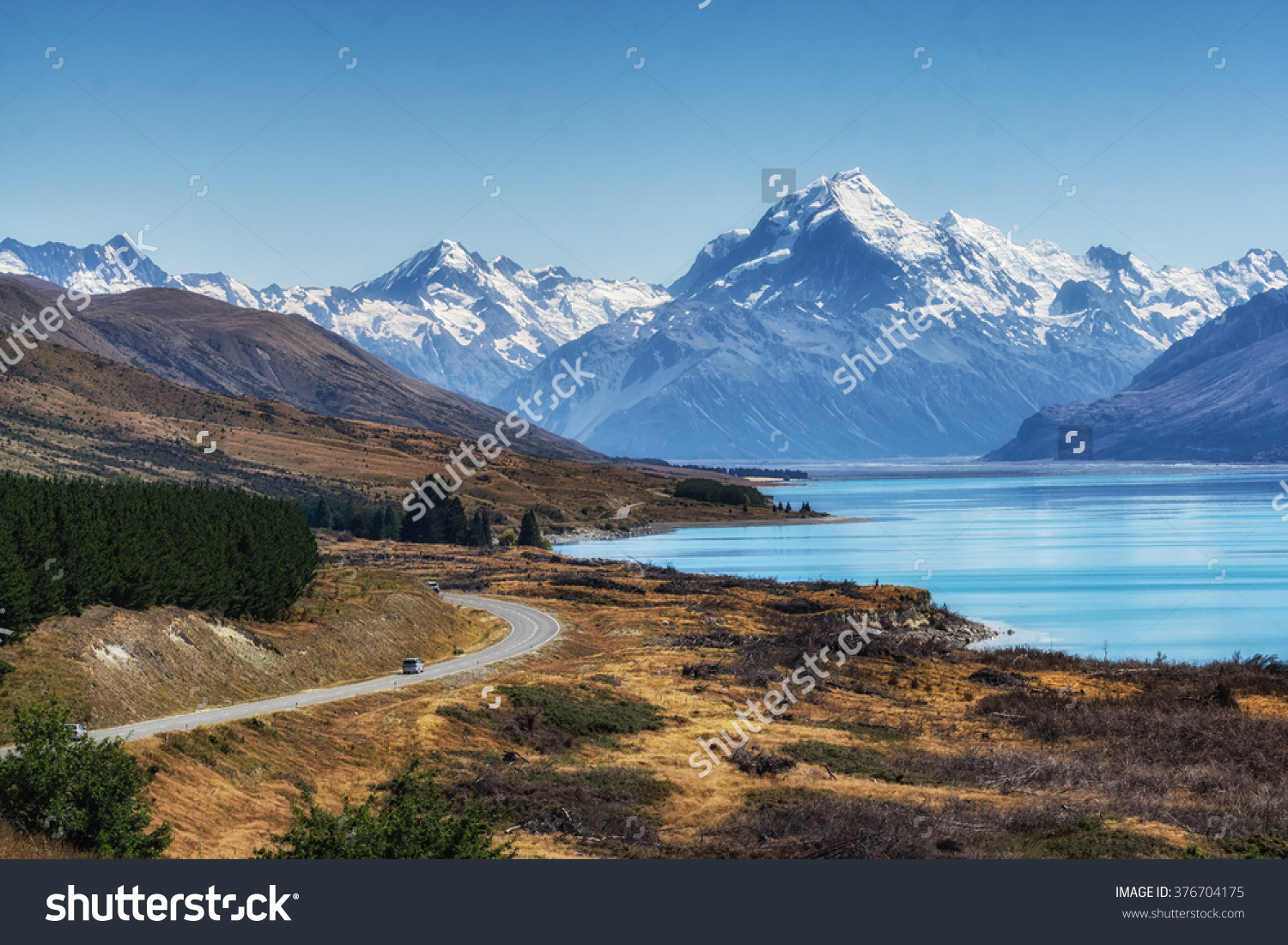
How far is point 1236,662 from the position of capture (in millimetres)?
68875

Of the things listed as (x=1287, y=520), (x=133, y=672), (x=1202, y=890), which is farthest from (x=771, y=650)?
(x=1287, y=520)

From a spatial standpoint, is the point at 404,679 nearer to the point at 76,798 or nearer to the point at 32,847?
the point at 76,798

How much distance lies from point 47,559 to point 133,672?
5.08 meters

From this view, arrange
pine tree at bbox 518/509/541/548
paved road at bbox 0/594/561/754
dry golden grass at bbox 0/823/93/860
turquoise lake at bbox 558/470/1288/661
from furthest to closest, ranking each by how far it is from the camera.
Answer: pine tree at bbox 518/509/541/548
turquoise lake at bbox 558/470/1288/661
paved road at bbox 0/594/561/754
dry golden grass at bbox 0/823/93/860

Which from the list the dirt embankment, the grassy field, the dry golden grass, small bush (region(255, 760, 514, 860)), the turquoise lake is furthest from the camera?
the turquoise lake

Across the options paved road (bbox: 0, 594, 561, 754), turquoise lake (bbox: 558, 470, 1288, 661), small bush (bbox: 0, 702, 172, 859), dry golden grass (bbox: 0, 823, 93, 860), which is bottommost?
dry golden grass (bbox: 0, 823, 93, 860)

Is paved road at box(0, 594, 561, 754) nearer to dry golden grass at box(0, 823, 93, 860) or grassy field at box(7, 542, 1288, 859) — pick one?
grassy field at box(7, 542, 1288, 859)

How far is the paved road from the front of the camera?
38.0 meters

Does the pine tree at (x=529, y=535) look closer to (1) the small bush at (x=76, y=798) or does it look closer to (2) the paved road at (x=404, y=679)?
(2) the paved road at (x=404, y=679)

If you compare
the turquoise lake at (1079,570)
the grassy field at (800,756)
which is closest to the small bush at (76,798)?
the grassy field at (800,756)

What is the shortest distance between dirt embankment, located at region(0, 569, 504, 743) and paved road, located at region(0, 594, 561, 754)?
1.37m

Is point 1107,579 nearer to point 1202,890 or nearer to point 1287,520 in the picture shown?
point 1287,520

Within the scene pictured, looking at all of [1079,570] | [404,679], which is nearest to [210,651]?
[404,679]

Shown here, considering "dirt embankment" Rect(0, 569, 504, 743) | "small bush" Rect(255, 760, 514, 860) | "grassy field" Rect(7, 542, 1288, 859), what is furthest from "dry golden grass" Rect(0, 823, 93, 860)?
"dirt embankment" Rect(0, 569, 504, 743)
